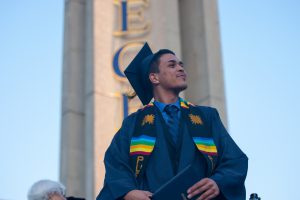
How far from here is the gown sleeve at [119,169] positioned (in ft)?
13.8

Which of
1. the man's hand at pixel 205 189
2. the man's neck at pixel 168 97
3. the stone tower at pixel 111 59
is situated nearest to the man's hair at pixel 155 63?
the man's neck at pixel 168 97

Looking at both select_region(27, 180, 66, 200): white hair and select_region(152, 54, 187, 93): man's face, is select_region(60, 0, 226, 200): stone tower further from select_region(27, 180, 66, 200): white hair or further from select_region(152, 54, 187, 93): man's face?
select_region(152, 54, 187, 93): man's face

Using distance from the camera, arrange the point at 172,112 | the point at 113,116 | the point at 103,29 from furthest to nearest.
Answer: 1. the point at 103,29
2. the point at 113,116
3. the point at 172,112

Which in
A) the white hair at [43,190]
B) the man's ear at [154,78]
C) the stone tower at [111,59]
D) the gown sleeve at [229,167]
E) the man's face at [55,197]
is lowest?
the man's face at [55,197]

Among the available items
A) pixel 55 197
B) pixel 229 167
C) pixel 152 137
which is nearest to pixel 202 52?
pixel 55 197

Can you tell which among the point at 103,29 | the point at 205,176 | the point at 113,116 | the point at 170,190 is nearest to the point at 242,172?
the point at 205,176

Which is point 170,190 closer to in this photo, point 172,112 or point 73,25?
point 172,112

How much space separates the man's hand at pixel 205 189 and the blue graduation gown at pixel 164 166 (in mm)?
58

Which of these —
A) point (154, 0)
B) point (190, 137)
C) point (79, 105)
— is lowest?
point (190, 137)

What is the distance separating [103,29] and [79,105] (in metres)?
2.01

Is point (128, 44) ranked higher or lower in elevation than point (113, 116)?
higher

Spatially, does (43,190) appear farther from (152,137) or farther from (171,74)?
(171,74)

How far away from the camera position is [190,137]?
4.49 metres

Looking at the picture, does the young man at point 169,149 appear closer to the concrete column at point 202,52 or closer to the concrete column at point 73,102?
the concrete column at point 73,102
